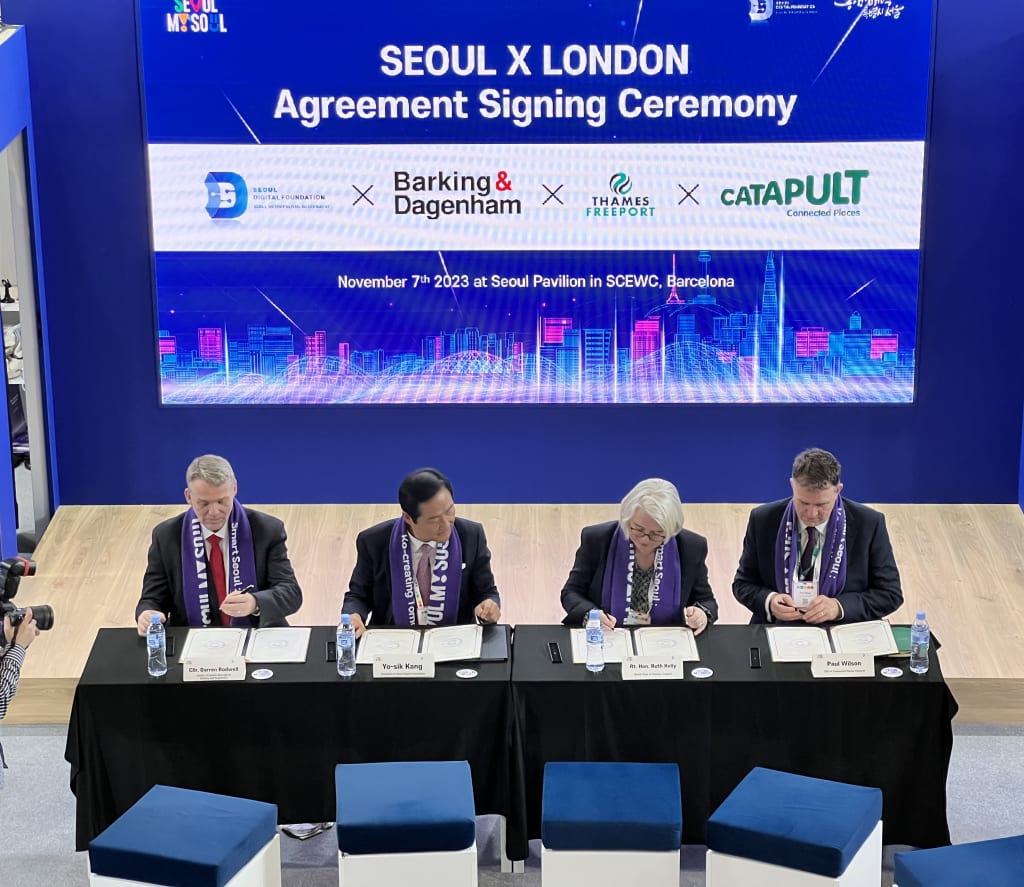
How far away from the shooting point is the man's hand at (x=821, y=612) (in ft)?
17.1

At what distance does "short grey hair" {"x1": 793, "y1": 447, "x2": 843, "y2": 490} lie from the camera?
206 inches

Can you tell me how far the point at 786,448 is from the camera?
321 inches

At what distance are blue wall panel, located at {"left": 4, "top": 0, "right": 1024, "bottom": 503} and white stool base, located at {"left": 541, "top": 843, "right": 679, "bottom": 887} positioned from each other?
390cm

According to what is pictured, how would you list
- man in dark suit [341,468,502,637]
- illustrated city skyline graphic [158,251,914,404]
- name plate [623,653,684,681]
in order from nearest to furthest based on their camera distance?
name plate [623,653,684,681]
man in dark suit [341,468,502,637]
illustrated city skyline graphic [158,251,914,404]

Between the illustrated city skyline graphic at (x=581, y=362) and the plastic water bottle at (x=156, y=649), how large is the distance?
318cm

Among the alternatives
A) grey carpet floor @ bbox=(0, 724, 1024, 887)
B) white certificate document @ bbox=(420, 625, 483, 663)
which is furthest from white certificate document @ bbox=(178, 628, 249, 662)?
grey carpet floor @ bbox=(0, 724, 1024, 887)

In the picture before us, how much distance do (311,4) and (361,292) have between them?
57.3 inches

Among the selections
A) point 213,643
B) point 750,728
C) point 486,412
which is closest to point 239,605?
point 213,643

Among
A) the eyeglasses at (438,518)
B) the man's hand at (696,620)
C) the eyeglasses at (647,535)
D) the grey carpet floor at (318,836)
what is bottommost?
the grey carpet floor at (318,836)

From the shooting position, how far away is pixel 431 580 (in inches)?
213

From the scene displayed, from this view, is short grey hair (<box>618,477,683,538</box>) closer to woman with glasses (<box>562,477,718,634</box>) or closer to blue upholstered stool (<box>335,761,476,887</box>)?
woman with glasses (<box>562,477,718,634</box>)

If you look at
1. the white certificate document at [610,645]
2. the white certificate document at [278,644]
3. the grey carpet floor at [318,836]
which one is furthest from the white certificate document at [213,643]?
the white certificate document at [610,645]

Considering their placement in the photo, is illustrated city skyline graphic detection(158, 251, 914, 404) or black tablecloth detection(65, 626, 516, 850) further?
illustrated city skyline graphic detection(158, 251, 914, 404)

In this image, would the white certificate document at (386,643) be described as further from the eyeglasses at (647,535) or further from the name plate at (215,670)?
the eyeglasses at (647,535)
